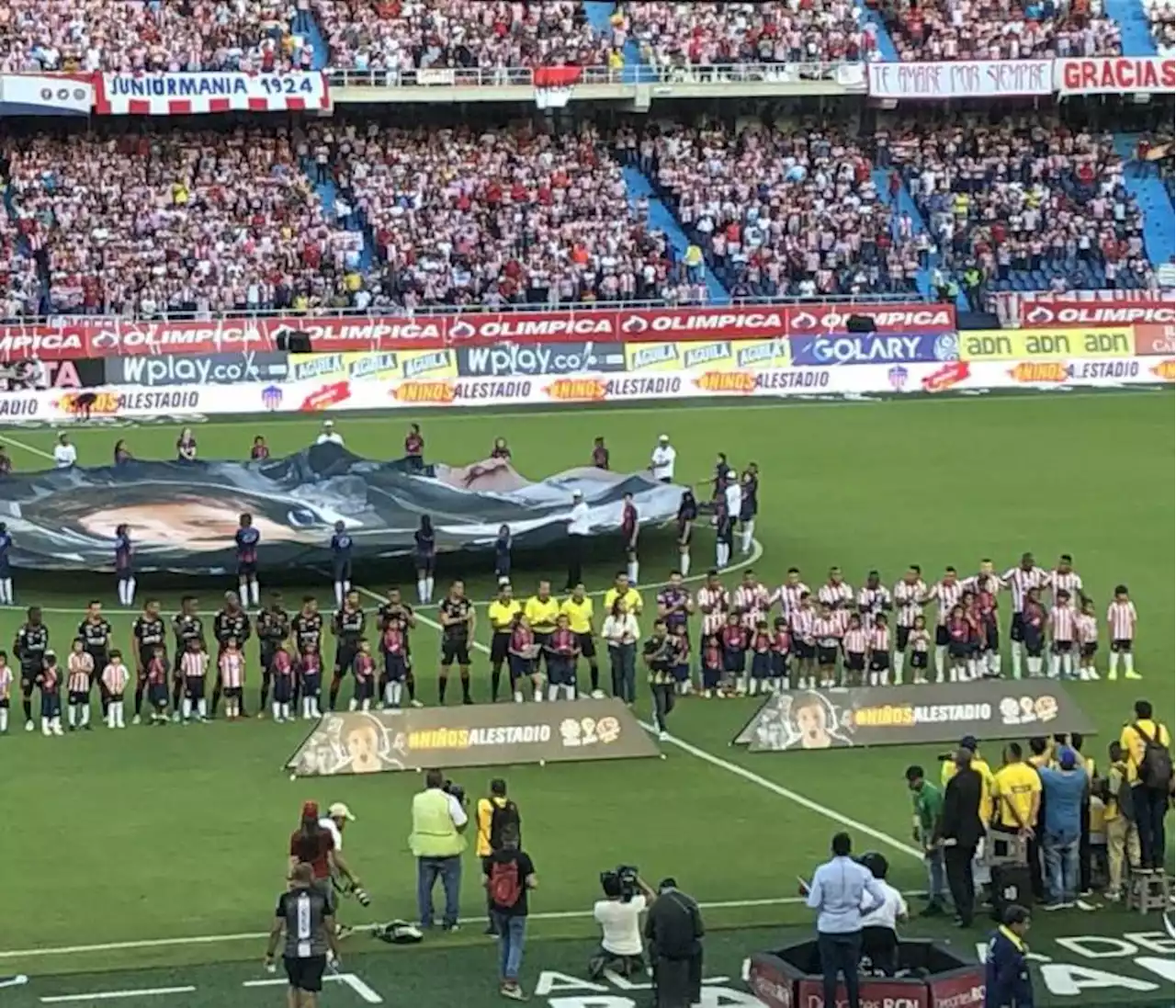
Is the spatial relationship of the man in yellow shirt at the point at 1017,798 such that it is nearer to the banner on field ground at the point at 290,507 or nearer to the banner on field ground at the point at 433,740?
the banner on field ground at the point at 433,740

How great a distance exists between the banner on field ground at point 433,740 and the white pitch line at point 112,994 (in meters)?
6.17

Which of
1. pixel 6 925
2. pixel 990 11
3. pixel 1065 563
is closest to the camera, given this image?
pixel 6 925

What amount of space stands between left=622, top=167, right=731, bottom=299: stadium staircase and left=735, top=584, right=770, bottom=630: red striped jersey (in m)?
31.1

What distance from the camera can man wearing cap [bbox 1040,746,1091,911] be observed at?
65.7 feet

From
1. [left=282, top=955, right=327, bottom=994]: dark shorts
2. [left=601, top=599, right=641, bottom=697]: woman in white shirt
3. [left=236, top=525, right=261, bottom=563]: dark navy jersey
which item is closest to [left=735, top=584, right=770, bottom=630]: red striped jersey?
[left=601, top=599, right=641, bottom=697]: woman in white shirt

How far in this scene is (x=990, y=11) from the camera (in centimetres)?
6856

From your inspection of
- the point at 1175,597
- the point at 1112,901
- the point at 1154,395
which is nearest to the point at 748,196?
the point at 1154,395

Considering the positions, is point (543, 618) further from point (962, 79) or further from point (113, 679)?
point (962, 79)

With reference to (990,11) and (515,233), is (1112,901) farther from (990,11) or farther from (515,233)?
(990,11)

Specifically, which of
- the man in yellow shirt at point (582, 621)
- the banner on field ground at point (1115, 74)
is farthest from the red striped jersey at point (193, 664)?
the banner on field ground at point (1115, 74)

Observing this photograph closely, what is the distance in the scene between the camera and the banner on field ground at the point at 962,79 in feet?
212

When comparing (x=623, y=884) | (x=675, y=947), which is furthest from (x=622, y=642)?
(x=675, y=947)

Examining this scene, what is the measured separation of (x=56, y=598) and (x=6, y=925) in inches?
532

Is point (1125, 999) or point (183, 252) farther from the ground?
point (183, 252)
